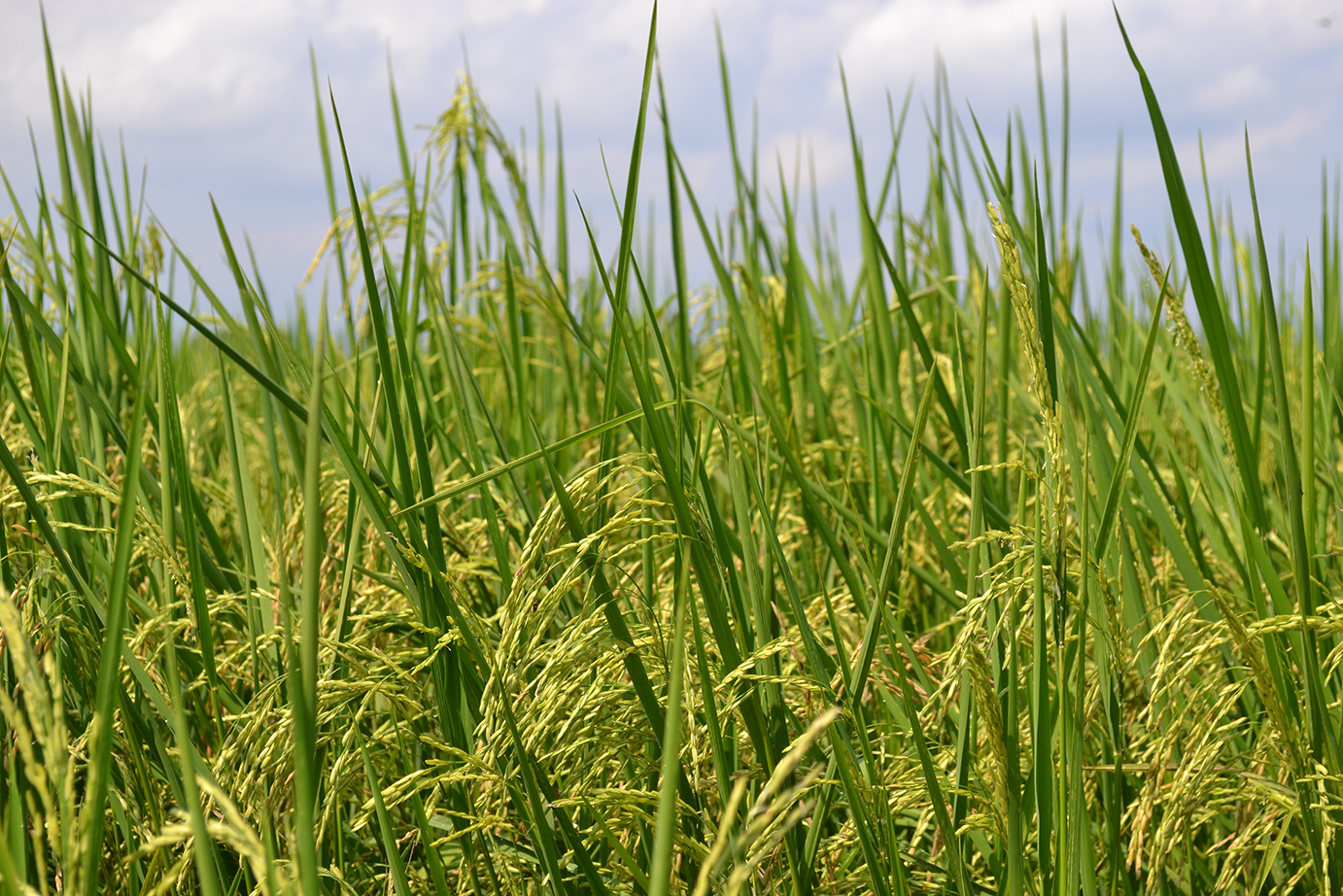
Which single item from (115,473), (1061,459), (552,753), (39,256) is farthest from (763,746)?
(39,256)

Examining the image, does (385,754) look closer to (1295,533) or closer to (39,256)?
(1295,533)

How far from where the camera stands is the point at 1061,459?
1.91 ft

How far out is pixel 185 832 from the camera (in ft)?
1.23

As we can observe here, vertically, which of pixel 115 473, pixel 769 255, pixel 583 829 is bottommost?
pixel 583 829

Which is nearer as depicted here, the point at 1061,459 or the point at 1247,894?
the point at 1061,459

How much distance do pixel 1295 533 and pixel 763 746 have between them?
0.43 meters

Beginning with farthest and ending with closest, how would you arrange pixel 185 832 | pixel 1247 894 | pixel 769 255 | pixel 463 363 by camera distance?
pixel 769 255 < pixel 463 363 < pixel 1247 894 < pixel 185 832

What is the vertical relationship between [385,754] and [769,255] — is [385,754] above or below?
below

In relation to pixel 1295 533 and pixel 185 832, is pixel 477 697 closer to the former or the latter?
pixel 185 832

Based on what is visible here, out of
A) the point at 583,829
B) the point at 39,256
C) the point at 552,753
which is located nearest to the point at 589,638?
the point at 552,753

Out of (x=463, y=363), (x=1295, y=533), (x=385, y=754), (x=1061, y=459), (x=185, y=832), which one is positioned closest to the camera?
(x=185, y=832)

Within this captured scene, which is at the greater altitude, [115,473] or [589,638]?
[115,473]

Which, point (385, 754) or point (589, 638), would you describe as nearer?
point (589, 638)

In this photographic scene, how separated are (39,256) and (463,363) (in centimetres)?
81
